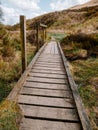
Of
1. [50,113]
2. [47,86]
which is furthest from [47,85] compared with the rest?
[50,113]

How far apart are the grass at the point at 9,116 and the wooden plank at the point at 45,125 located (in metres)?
0.11

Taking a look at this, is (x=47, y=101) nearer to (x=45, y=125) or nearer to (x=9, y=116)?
(x=45, y=125)

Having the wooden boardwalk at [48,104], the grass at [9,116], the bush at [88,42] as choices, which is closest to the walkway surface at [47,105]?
the wooden boardwalk at [48,104]

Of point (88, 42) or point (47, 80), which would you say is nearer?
point (47, 80)

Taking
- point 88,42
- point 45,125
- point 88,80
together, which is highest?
point 88,42

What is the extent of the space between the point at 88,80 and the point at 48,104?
3.37m

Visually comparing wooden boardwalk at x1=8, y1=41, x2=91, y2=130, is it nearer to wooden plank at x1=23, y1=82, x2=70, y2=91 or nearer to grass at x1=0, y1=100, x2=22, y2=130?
wooden plank at x1=23, y1=82, x2=70, y2=91

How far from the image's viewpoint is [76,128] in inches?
112

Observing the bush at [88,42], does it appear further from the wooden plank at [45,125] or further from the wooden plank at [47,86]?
the wooden plank at [45,125]

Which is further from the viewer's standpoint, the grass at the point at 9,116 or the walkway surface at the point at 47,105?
the walkway surface at the point at 47,105

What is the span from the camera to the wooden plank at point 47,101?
11.8 feet

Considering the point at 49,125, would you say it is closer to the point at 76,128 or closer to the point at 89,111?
the point at 76,128

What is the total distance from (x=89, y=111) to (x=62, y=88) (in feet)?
2.79

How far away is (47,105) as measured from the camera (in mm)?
3564
